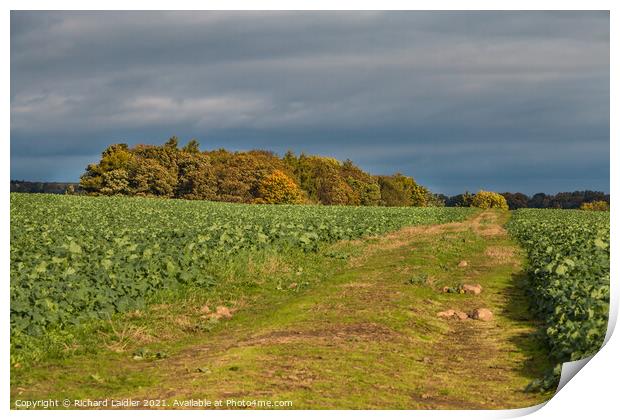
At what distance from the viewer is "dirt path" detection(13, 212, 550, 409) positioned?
9.28 meters

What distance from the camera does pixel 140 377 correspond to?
9.84 metres

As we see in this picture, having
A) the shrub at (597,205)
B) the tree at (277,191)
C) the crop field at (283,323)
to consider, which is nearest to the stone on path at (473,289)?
the crop field at (283,323)

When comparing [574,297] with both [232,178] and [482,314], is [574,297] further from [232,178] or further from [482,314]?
[232,178]

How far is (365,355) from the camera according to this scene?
432 inches

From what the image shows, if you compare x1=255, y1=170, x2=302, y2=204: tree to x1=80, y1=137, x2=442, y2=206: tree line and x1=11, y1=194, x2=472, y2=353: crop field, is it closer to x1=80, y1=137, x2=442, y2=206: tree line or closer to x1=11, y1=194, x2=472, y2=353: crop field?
x1=80, y1=137, x2=442, y2=206: tree line

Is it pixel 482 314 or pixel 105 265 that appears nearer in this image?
pixel 105 265

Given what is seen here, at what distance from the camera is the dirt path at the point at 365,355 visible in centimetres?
928

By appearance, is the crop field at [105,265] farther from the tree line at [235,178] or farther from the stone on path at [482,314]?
the tree line at [235,178]

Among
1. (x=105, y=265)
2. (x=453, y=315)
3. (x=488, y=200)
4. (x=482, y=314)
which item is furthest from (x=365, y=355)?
(x=488, y=200)

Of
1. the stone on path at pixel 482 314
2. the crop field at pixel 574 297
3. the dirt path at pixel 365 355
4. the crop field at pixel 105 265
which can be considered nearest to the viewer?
the dirt path at pixel 365 355

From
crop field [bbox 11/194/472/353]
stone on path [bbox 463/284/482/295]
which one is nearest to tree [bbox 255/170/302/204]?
crop field [bbox 11/194/472/353]

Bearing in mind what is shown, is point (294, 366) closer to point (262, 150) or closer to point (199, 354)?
point (199, 354)

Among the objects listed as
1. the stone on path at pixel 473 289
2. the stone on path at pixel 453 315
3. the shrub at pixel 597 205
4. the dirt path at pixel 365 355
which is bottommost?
the dirt path at pixel 365 355
